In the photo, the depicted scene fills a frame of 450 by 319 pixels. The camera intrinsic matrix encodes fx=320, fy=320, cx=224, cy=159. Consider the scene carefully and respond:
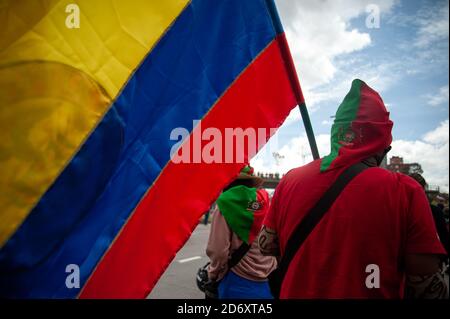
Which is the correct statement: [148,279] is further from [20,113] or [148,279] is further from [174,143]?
[20,113]

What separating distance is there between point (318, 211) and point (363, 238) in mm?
213

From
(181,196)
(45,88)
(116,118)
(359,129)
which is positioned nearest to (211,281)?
(181,196)

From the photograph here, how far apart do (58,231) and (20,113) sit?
383mm

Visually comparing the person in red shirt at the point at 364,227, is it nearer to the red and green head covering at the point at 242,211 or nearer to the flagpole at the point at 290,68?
the flagpole at the point at 290,68

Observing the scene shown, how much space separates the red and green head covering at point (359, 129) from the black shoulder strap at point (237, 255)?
4.23ft

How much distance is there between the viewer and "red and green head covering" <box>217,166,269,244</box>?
2.59 metres

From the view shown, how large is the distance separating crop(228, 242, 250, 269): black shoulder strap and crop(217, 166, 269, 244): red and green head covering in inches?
2.1

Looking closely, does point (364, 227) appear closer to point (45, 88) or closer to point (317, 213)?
point (317, 213)

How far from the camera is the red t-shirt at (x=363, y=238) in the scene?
131cm

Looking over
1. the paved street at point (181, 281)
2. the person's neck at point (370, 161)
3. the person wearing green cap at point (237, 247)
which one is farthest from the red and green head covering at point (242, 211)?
the paved street at point (181, 281)

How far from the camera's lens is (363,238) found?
1332mm

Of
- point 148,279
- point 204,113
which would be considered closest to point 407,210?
point 204,113

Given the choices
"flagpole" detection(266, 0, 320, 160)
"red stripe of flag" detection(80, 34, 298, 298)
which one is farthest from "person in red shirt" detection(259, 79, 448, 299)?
"red stripe of flag" detection(80, 34, 298, 298)
